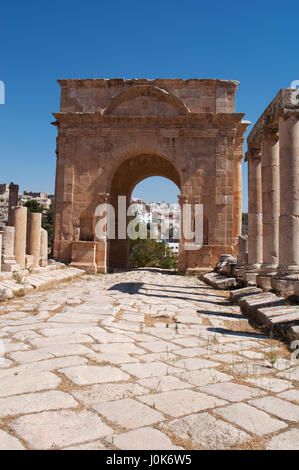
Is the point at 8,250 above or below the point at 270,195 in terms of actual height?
below

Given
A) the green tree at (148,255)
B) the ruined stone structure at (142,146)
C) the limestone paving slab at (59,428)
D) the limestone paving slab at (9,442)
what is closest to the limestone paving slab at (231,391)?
the limestone paving slab at (59,428)

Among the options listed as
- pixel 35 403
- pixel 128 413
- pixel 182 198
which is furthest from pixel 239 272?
pixel 35 403

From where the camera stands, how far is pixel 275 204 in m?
9.28

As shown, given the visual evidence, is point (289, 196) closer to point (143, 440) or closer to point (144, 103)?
point (143, 440)

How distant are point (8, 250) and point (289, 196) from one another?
6.89m

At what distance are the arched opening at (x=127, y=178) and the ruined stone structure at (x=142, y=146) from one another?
2.63 meters

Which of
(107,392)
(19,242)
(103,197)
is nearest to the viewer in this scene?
(107,392)

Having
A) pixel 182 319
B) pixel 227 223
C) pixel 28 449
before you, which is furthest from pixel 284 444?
pixel 227 223

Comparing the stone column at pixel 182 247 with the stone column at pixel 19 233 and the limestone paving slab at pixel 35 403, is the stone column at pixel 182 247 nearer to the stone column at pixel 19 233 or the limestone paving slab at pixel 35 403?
the stone column at pixel 19 233

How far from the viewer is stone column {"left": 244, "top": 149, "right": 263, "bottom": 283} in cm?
1050

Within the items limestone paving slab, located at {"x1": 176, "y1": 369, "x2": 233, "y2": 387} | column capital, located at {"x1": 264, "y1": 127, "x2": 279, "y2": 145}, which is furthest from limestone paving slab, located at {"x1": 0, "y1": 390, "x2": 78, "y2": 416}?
column capital, located at {"x1": 264, "y1": 127, "x2": 279, "y2": 145}

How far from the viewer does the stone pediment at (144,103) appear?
15.7 metres

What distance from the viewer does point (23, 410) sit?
8.41 ft
